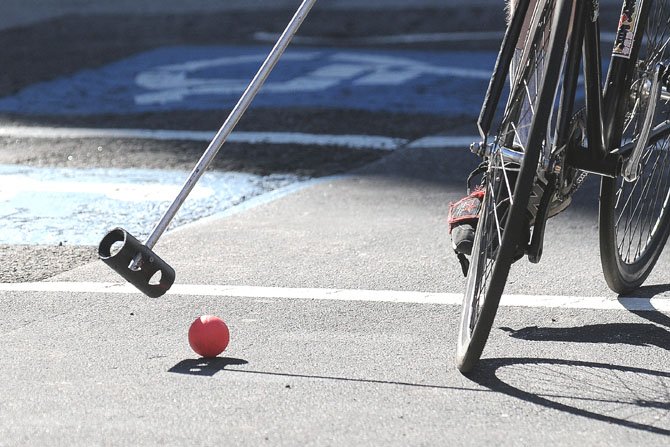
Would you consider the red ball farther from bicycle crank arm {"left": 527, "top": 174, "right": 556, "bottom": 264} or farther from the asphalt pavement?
bicycle crank arm {"left": 527, "top": 174, "right": 556, "bottom": 264}

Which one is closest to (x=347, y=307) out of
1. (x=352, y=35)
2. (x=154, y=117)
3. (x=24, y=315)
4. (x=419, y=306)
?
(x=419, y=306)

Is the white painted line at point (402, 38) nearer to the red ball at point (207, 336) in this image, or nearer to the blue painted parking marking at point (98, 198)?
the blue painted parking marking at point (98, 198)

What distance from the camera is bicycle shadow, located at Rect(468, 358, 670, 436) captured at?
3199 millimetres

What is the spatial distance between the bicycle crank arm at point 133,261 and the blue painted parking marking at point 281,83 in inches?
185

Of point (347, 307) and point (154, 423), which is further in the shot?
point (347, 307)

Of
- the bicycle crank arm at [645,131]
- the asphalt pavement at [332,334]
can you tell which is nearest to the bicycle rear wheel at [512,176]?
the asphalt pavement at [332,334]

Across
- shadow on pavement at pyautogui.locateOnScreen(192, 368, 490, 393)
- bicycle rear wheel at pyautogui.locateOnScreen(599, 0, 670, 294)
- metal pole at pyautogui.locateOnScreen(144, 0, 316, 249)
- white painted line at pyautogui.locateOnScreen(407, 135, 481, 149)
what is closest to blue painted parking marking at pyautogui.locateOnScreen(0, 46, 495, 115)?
white painted line at pyautogui.locateOnScreen(407, 135, 481, 149)

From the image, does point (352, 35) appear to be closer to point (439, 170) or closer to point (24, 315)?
point (439, 170)

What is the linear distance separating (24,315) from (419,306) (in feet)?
4.61

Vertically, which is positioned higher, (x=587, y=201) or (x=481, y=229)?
(x=481, y=229)

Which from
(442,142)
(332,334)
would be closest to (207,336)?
(332,334)

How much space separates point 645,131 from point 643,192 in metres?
0.65

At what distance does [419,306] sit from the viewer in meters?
4.23

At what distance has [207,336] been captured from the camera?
12.0 feet
